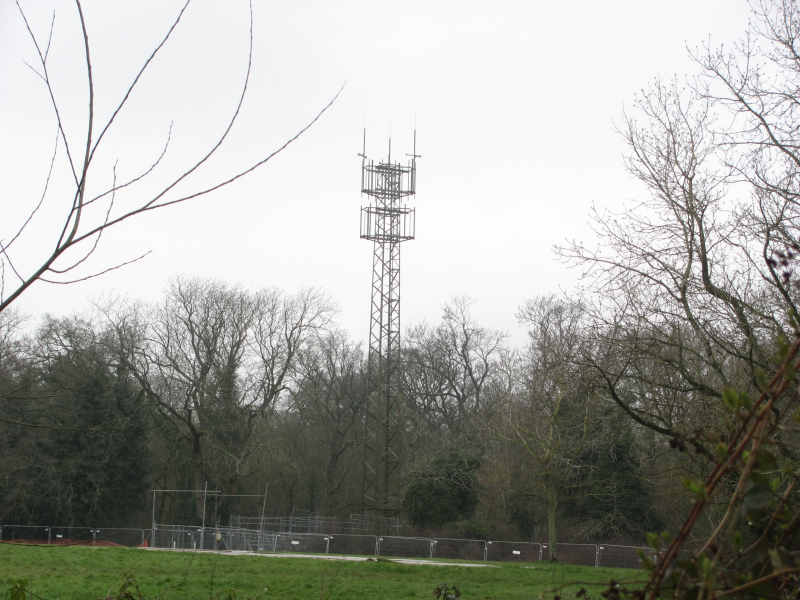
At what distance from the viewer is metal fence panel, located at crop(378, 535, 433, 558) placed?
82.3ft

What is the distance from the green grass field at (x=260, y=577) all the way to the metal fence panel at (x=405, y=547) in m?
6.91

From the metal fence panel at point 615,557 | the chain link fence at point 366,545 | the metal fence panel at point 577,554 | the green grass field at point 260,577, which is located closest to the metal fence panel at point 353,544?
the chain link fence at point 366,545

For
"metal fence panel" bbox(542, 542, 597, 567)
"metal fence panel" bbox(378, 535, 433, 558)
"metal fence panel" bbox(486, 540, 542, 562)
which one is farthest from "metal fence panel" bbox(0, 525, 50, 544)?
"metal fence panel" bbox(542, 542, 597, 567)

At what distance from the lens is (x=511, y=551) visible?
24.5 meters

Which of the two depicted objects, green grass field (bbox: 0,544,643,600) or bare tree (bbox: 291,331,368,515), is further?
bare tree (bbox: 291,331,368,515)

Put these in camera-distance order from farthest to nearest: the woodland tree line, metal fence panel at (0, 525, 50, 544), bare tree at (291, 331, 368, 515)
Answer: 1. bare tree at (291, 331, 368, 515)
2. metal fence panel at (0, 525, 50, 544)
3. the woodland tree line

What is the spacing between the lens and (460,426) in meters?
40.0

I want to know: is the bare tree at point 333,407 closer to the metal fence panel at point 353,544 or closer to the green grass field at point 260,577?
the metal fence panel at point 353,544

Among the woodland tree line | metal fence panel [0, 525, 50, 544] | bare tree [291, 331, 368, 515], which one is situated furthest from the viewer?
bare tree [291, 331, 368, 515]

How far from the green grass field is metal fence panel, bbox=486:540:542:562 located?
6.29m

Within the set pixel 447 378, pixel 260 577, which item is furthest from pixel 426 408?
pixel 260 577

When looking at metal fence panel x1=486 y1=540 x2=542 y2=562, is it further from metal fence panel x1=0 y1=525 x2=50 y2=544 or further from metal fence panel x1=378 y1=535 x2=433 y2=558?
metal fence panel x1=0 y1=525 x2=50 y2=544

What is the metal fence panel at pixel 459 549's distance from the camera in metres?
24.8

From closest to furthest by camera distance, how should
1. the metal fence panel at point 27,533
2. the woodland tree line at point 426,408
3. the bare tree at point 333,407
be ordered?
the woodland tree line at point 426,408
the metal fence panel at point 27,533
the bare tree at point 333,407
